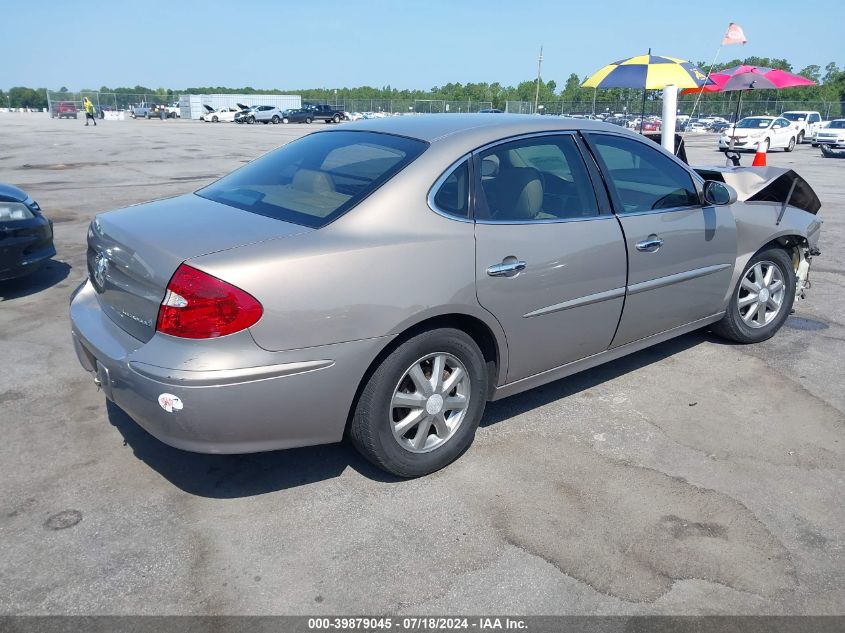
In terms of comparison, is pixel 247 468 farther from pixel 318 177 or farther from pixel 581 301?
pixel 581 301

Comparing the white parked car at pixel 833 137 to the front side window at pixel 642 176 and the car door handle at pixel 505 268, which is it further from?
the car door handle at pixel 505 268

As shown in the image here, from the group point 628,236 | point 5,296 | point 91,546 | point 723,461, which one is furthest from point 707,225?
point 5,296

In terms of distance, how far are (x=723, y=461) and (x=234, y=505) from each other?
2.44 meters

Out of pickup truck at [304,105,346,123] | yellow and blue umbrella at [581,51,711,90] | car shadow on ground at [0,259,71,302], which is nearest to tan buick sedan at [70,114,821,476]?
car shadow on ground at [0,259,71,302]

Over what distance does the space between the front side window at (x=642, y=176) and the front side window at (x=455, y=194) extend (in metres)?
1.04

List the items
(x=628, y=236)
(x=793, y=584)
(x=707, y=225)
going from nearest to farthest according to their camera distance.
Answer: (x=793, y=584)
(x=628, y=236)
(x=707, y=225)

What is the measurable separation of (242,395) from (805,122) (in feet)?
122

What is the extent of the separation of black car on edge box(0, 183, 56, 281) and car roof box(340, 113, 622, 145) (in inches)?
139

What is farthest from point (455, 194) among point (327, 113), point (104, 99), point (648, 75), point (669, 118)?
point (104, 99)

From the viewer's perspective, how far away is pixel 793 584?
8.65 ft

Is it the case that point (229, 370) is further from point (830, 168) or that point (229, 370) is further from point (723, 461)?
point (830, 168)

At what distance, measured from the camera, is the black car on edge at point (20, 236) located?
5.83m

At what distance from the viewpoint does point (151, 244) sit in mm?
2939

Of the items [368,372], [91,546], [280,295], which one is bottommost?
[91,546]
